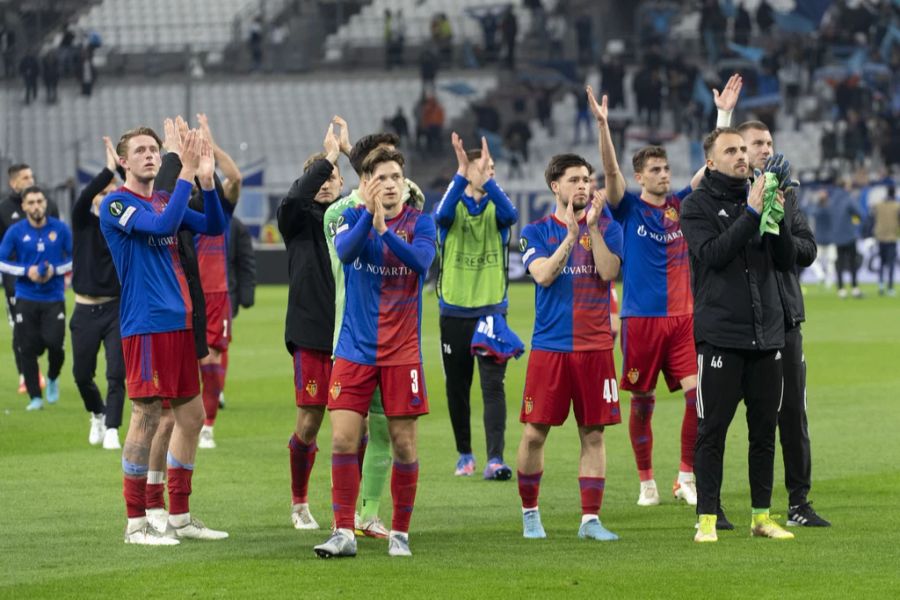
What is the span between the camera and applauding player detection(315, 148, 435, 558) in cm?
826

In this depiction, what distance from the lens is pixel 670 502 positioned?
34.1 ft

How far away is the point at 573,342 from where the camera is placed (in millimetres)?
9023

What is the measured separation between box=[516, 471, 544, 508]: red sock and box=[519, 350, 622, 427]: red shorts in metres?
0.30

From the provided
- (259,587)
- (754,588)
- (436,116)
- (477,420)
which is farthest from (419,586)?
(436,116)

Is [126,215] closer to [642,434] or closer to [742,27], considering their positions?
[642,434]

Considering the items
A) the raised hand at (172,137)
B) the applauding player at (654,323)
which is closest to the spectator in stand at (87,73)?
the applauding player at (654,323)

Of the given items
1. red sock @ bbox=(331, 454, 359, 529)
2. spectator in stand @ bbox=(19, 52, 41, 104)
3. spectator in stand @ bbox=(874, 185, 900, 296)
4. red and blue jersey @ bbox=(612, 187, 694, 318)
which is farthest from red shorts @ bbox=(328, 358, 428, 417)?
spectator in stand @ bbox=(19, 52, 41, 104)

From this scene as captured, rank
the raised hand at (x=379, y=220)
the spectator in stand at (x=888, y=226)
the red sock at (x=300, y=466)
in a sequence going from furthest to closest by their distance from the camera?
1. the spectator in stand at (x=888, y=226)
2. the red sock at (x=300, y=466)
3. the raised hand at (x=379, y=220)

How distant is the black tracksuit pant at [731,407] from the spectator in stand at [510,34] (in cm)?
3991

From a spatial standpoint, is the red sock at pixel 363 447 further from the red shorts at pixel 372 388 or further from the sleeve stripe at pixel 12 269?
the sleeve stripe at pixel 12 269

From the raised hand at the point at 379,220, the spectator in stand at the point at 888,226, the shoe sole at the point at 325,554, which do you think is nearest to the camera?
the raised hand at the point at 379,220

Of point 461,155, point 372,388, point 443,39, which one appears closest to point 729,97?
point 461,155

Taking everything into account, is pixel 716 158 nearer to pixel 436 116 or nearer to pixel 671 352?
pixel 671 352

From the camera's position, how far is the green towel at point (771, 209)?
27.1ft
